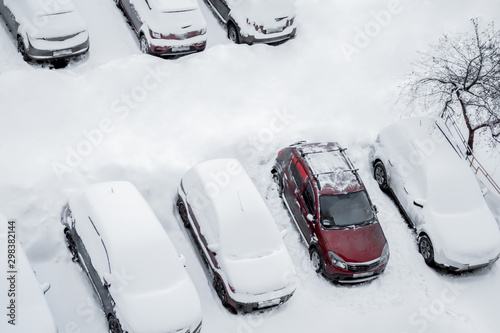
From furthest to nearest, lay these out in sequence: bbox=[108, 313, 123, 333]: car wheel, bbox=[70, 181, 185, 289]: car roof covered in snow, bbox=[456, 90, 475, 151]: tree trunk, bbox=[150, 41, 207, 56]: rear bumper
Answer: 1. bbox=[150, 41, 207, 56]: rear bumper
2. bbox=[456, 90, 475, 151]: tree trunk
3. bbox=[70, 181, 185, 289]: car roof covered in snow
4. bbox=[108, 313, 123, 333]: car wheel

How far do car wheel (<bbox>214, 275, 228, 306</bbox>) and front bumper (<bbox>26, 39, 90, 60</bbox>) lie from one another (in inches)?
275

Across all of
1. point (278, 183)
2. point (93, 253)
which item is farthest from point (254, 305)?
point (278, 183)

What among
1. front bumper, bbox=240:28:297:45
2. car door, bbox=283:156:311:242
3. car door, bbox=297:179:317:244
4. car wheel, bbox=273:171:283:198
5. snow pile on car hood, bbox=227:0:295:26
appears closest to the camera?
car door, bbox=297:179:317:244

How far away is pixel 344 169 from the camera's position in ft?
42.8

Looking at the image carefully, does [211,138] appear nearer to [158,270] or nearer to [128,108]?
[128,108]

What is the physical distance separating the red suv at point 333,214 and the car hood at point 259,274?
1.31 meters

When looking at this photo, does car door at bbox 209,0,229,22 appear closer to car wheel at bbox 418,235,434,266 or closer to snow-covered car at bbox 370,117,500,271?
snow-covered car at bbox 370,117,500,271

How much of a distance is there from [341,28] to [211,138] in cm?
641

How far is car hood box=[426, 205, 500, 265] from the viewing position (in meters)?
12.8

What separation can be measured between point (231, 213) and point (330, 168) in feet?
9.26

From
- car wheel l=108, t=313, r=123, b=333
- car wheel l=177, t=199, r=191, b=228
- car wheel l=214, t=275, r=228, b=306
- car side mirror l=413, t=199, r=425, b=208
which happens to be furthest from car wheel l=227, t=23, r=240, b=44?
car wheel l=108, t=313, r=123, b=333

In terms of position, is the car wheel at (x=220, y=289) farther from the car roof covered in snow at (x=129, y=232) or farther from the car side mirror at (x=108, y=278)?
the car side mirror at (x=108, y=278)

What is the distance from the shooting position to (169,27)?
15117 millimetres

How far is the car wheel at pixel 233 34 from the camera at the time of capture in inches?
648
